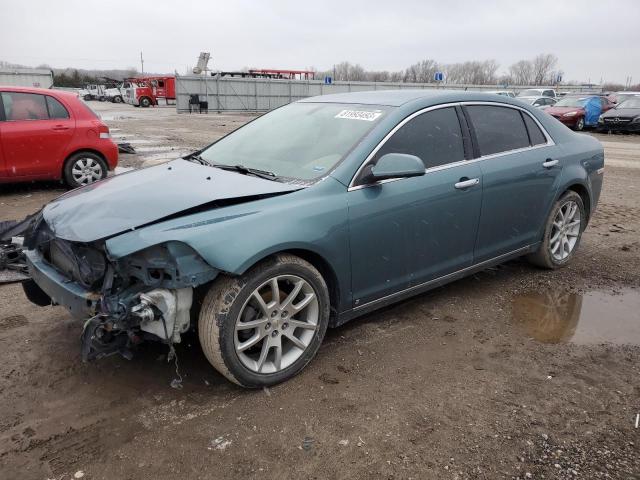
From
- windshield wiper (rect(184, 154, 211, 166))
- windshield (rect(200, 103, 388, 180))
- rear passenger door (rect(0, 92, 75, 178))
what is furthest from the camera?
rear passenger door (rect(0, 92, 75, 178))

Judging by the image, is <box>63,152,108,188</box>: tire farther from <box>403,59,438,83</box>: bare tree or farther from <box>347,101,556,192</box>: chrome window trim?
<box>403,59,438,83</box>: bare tree

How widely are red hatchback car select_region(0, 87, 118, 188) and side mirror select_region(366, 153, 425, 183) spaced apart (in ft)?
20.8

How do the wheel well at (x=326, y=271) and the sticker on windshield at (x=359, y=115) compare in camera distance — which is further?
the sticker on windshield at (x=359, y=115)

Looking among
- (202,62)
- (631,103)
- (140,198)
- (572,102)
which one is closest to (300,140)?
(140,198)

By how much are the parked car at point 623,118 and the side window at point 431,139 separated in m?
20.3

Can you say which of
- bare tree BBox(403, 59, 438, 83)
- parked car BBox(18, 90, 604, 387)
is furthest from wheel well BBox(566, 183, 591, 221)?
bare tree BBox(403, 59, 438, 83)

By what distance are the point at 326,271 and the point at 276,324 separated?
0.46 meters

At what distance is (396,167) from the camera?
320 centimetres

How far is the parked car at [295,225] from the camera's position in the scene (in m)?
2.71

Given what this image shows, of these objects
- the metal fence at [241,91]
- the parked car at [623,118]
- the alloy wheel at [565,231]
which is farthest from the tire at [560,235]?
the metal fence at [241,91]

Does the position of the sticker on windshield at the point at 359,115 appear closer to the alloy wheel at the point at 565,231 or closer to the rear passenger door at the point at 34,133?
the alloy wheel at the point at 565,231

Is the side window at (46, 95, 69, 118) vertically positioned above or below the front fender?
above

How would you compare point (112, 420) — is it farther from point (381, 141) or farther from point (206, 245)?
point (381, 141)

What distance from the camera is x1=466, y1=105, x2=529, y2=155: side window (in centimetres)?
407
